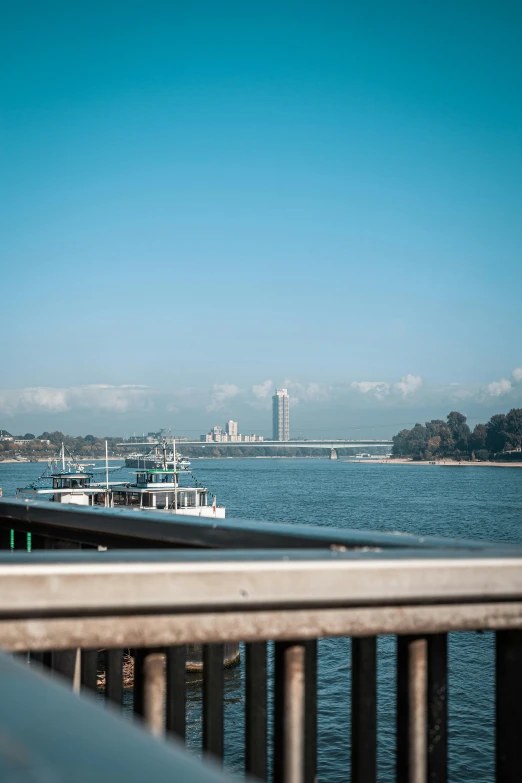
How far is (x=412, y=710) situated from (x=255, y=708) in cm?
44

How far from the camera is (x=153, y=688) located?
2.20 m

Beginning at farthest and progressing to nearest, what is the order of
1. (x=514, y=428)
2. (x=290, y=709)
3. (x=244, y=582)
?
1. (x=514, y=428)
2. (x=290, y=709)
3. (x=244, y=582)

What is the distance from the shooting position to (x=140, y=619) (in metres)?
2.00

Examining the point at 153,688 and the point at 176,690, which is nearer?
the point at 153,688

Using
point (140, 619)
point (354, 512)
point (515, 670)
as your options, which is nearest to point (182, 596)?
point (140, 619)

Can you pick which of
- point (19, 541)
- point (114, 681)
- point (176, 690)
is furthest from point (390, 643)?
point (176, 690)

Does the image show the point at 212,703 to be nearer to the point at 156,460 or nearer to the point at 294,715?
the point at 294,715

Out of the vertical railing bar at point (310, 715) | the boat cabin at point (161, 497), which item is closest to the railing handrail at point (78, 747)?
the vertical railing bar at point (310, 715)

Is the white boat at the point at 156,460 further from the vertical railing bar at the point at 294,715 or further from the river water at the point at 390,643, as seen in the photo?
the vertical railing bar at the point at 294,715

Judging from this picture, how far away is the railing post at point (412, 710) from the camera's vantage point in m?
2.23

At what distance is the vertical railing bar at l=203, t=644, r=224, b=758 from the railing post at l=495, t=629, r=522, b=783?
0.75 meters

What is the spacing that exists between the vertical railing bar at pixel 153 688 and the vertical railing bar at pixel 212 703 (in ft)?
0.70

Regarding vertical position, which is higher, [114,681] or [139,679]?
[139,679]

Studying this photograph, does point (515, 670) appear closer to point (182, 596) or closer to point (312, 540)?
point (312, 540)
